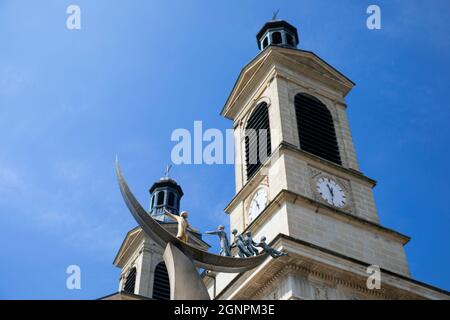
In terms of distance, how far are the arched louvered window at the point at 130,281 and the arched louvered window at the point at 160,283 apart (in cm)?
136

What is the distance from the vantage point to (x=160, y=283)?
3431cm

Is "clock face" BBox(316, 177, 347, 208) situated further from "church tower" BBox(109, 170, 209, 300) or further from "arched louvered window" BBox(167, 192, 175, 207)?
"arched louvered window" BBox(167, 192, 175, 207)

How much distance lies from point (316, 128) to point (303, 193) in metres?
4.78

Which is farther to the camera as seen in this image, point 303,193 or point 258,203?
point 258,203

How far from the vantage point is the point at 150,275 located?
112 ft

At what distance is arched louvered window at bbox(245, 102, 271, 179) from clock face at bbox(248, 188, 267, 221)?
58.1 inches

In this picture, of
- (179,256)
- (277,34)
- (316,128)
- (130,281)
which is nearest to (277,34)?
(277,34)

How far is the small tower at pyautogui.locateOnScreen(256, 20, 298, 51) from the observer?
3331cm

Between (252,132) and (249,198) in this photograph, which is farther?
(252,132)

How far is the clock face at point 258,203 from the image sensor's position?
23.1 meters

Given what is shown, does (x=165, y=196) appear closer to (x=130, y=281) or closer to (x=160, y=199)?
(x=160, y=199)
